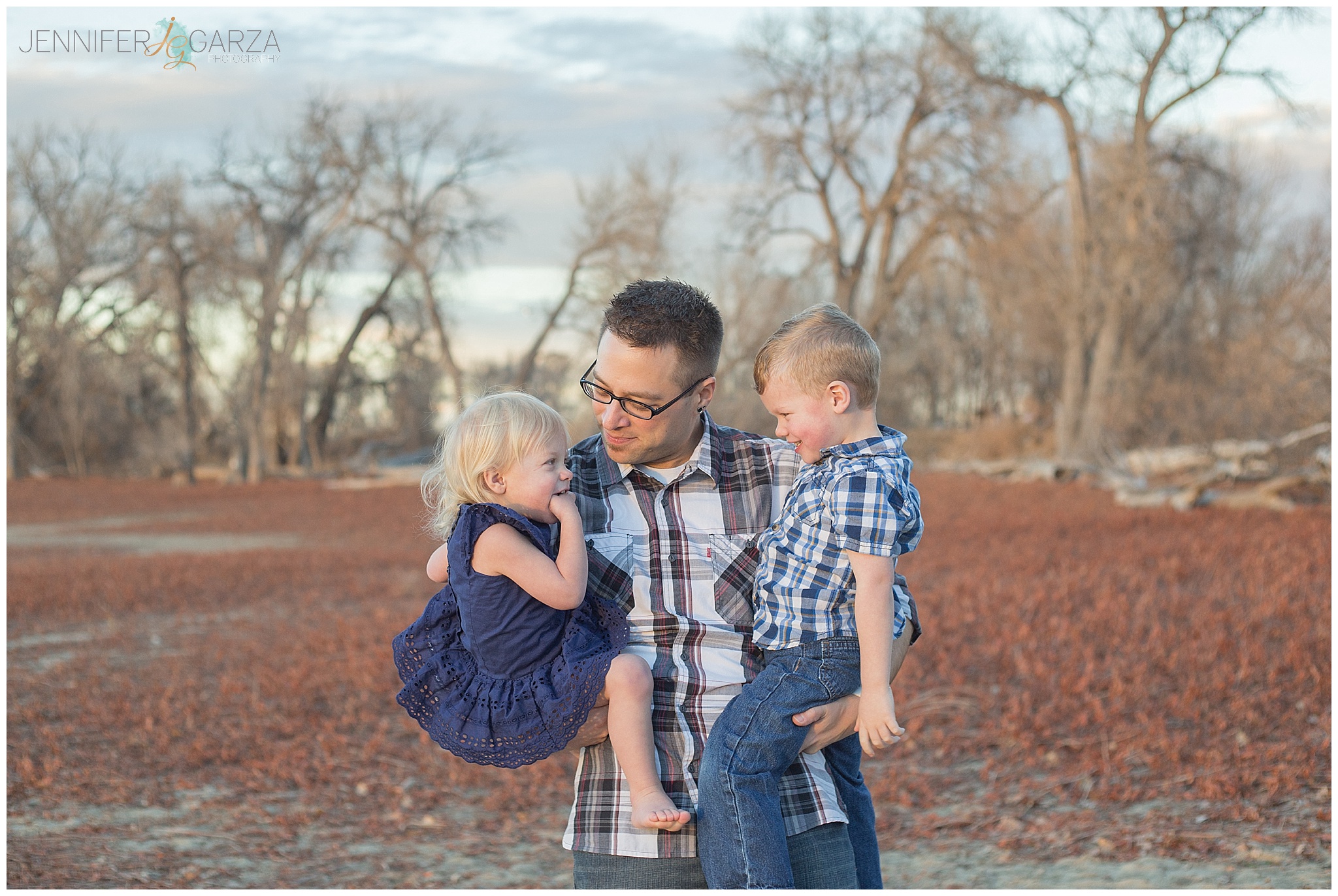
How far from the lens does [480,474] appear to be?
9.11ft

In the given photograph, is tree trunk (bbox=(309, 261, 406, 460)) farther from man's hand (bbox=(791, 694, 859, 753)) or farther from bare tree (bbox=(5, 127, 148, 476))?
A: man's hand (bbox=(791, 694, 859, 753))

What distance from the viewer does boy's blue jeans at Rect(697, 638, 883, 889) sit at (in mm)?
2590

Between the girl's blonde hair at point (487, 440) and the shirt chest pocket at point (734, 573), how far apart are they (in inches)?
18.4

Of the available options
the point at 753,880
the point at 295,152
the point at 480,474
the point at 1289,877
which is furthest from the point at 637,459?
the point at 295,152

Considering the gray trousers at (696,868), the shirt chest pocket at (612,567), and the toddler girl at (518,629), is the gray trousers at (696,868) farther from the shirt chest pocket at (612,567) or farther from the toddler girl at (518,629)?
the shirt chest pocket at (612,567)

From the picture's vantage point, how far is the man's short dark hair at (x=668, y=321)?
2.80 meters

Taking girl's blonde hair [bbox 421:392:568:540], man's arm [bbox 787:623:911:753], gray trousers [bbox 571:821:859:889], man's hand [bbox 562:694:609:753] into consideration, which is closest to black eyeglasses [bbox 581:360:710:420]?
girl's blonde hair [bbox 421:392:568:540]

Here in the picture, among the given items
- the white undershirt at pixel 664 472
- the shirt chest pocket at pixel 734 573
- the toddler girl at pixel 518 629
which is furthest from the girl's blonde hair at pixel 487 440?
the shirt chest pocket at pixel 734 573

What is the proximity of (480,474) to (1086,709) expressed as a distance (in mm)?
6555

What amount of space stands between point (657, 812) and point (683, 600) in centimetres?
49

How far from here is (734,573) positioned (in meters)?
2.81

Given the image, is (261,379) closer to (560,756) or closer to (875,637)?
(560,756)

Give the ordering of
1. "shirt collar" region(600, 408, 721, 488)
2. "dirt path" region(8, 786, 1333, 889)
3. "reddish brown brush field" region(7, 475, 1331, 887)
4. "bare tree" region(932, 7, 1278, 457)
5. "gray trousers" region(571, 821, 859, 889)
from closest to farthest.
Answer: "gray trousers" region(571, 821, 859, 889) < "shirt collar" region(600, 408, 721, 488) < "dirt path" region(8, 786, 1333, 889) < "reddish brown brush field" region(7, 475, 1331, 887) < "bare tree" region(932, 7, 1278, 457)

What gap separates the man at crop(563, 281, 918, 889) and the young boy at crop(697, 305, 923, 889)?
0.22ft
